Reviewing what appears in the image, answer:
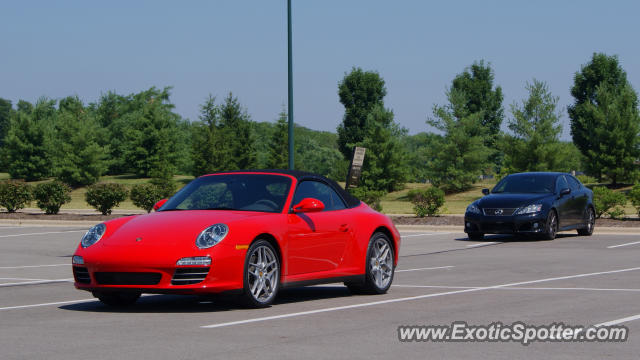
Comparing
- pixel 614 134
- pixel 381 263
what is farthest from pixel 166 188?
pixel 614 134

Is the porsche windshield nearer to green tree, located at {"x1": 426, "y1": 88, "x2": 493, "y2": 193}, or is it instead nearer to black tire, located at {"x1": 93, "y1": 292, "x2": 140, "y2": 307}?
black tire, located at {"x1": 93, "y1": 292, "x2": 140, "y2": 307}

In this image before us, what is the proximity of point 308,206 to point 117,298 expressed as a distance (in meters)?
2.21

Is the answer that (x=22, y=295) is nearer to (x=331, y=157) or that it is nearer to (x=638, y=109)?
(x=638, y=109)

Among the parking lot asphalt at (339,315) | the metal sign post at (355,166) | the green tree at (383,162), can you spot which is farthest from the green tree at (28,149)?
the parking lot asphalt at (339,315)

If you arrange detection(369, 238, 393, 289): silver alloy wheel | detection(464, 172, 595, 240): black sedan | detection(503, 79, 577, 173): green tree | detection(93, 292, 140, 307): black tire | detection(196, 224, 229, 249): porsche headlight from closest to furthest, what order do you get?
1. detection(196, 224, 229, 249): porsche headlight
2. detection(93, 292, 140, 307): black tire
3. detection(369, 238, 393, 289): silver alloy wheel
4. detection(464, 172, 595, 240): black sedan
5. detection(503, 79, 577, 173): green tree

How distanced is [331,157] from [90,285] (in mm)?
120332

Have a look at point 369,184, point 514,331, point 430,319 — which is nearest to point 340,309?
point 430,319

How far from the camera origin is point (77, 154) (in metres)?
75.0

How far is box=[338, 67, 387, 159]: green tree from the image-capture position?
84000 mm

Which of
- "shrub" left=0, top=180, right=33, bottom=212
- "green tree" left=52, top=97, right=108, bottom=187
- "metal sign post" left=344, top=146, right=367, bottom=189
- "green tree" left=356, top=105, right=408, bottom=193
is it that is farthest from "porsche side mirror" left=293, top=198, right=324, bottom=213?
"green tree" left=52, top=97, right=108, bottom=187

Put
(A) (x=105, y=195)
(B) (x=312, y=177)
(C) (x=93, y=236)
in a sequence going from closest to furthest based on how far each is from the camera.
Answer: (C) (x=93, y=236) → (B) (x=312, y=177) → (A) (x=105, y=195)

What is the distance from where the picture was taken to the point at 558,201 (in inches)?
862

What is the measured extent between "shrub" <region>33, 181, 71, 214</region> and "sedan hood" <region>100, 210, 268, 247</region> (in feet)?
84.3

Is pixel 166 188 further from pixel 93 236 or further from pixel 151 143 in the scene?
pixel 151 143
